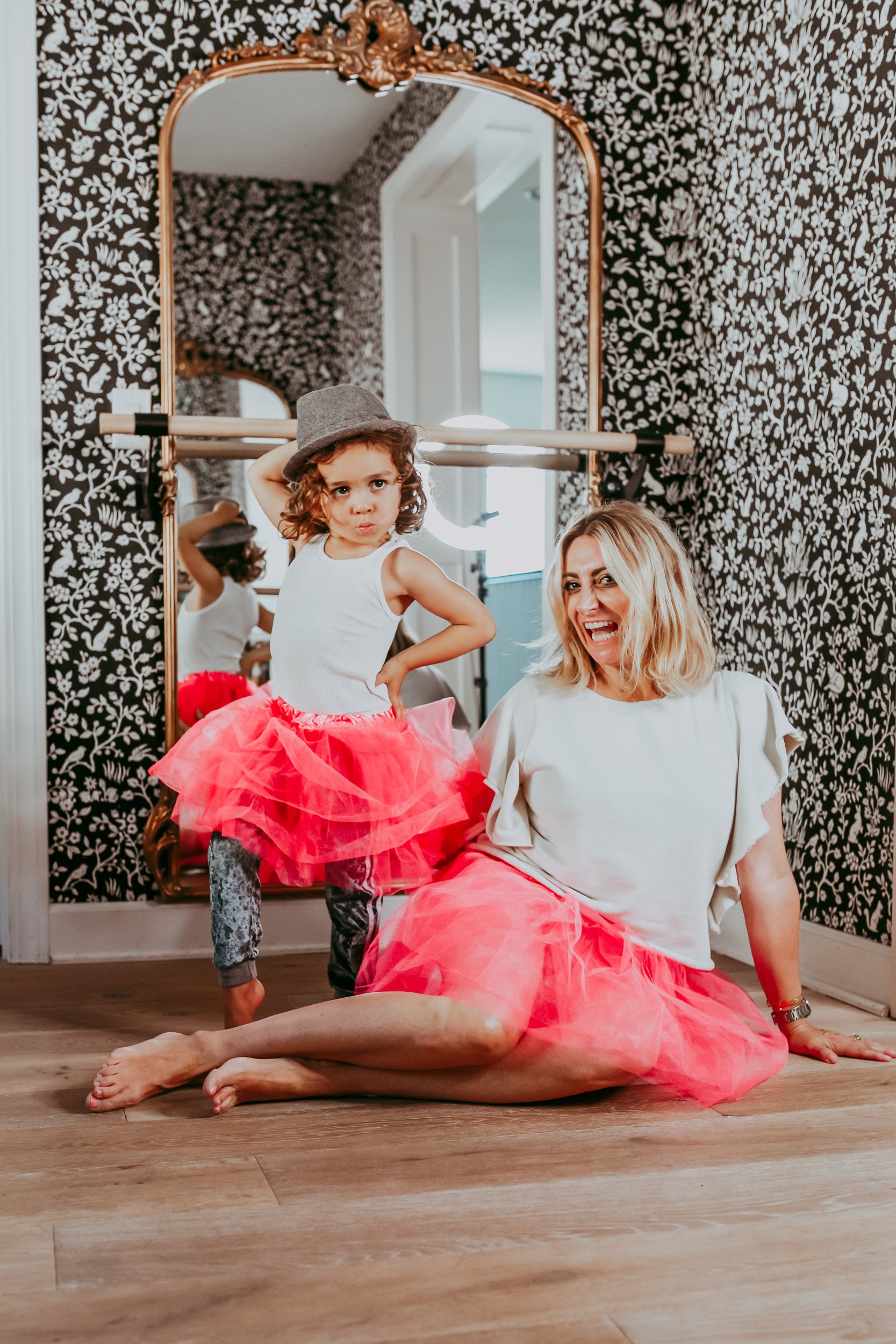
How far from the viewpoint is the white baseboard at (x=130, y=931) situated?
2400 mm

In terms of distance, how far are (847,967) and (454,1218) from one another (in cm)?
121

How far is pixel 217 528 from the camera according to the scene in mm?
2430

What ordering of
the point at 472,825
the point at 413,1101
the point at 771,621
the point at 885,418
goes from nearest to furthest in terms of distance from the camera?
1. the point at 413,1101
2. the point at 472,825
3. the point at 885,418
4. the point at 771,621

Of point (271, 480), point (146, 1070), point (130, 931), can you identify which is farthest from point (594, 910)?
point (130, 931)

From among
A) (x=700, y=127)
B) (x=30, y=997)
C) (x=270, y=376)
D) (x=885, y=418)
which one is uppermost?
(x=700, y=127)

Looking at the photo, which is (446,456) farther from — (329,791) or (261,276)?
(329,791)

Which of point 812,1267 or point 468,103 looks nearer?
point 812,1267

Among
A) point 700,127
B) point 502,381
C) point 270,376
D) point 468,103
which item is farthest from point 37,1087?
point 700,127

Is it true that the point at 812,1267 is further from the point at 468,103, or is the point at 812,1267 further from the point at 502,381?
the point at 468,103

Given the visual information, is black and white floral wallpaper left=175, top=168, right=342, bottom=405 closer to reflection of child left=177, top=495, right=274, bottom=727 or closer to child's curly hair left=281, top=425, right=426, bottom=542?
reflection of child left=177, top=495, right=274, bottom=727

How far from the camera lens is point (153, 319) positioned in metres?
2.41

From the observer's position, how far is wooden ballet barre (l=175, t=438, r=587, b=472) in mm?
2340

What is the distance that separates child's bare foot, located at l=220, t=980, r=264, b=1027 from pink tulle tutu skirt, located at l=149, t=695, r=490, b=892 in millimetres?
183

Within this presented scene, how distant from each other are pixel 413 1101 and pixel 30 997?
3.07ft
